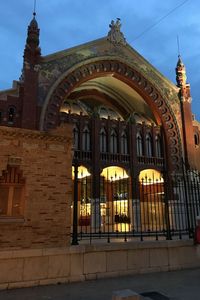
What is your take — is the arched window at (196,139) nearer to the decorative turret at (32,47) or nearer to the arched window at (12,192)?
the decorative turret at (32,47)

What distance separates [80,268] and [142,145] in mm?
22062

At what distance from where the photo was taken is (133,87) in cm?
3077

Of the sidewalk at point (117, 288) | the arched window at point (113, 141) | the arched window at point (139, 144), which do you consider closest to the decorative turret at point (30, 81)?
the arched window at point (113, 141)

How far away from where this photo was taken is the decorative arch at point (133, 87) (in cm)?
2634

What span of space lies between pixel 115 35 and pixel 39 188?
25.7 m

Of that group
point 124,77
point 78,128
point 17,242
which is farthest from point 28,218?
point 124,77

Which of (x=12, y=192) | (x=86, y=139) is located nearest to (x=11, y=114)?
(x=86, y=139)

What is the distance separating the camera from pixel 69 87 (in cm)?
2675

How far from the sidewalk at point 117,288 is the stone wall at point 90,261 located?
11.7 inches

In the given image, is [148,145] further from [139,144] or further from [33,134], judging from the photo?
[33,134]

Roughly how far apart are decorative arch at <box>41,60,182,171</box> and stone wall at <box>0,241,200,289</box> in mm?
17790

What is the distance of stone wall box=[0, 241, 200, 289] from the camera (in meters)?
7.82

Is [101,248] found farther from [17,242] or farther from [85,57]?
[85,57]

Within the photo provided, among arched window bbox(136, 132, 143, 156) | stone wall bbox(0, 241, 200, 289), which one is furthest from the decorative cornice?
arched window bbox(136, 132, 143, 156)
